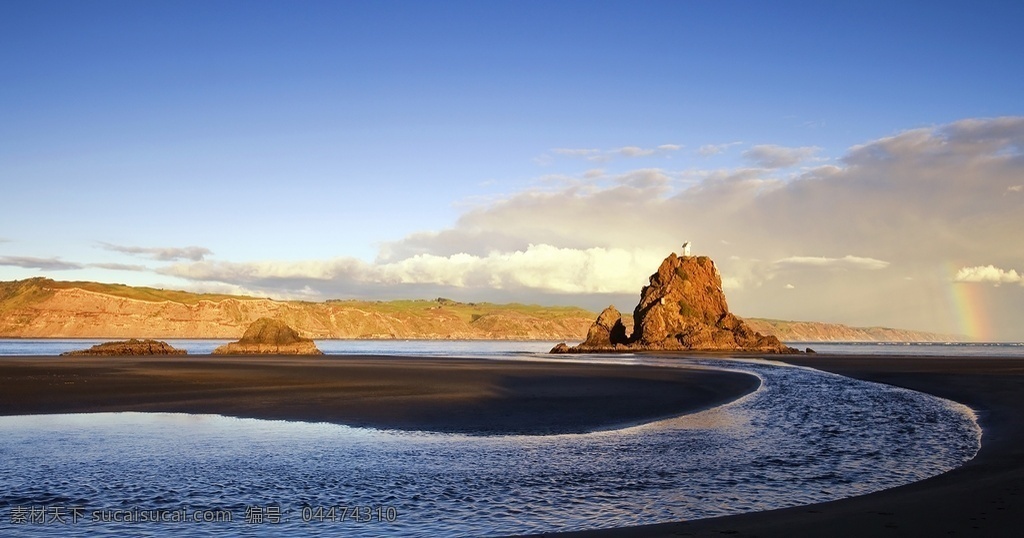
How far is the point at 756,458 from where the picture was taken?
14.4m

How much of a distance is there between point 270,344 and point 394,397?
6652 centimetres

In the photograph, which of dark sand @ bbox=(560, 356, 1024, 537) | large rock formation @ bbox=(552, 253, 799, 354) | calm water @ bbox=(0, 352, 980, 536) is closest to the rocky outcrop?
calm water @ bbox=(0, 352, 980, 536)

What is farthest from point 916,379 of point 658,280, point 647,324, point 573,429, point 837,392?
point 658,280

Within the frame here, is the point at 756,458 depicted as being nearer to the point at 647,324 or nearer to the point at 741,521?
the point at 741,521

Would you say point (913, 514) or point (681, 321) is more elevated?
point (681, 321)

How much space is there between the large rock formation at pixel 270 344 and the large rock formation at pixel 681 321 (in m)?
46.4

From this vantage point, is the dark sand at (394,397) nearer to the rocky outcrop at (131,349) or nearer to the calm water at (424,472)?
the calm water at (424,472)

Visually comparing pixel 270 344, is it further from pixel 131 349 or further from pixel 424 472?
pixel 424 472

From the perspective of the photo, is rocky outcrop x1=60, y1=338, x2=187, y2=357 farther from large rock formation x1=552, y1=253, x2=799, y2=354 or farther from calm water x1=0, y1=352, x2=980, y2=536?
large rock formation x1=552, y1=253, x2=799, y2=354

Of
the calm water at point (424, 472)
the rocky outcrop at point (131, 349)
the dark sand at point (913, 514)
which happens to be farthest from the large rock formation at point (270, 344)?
the dark sand at point (913, 514)

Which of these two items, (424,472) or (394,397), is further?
(394,397)

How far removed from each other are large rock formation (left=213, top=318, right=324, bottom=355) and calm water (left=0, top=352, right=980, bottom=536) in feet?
220

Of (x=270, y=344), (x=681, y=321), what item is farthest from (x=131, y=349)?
(x=681, y=321)

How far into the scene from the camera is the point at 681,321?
135m
